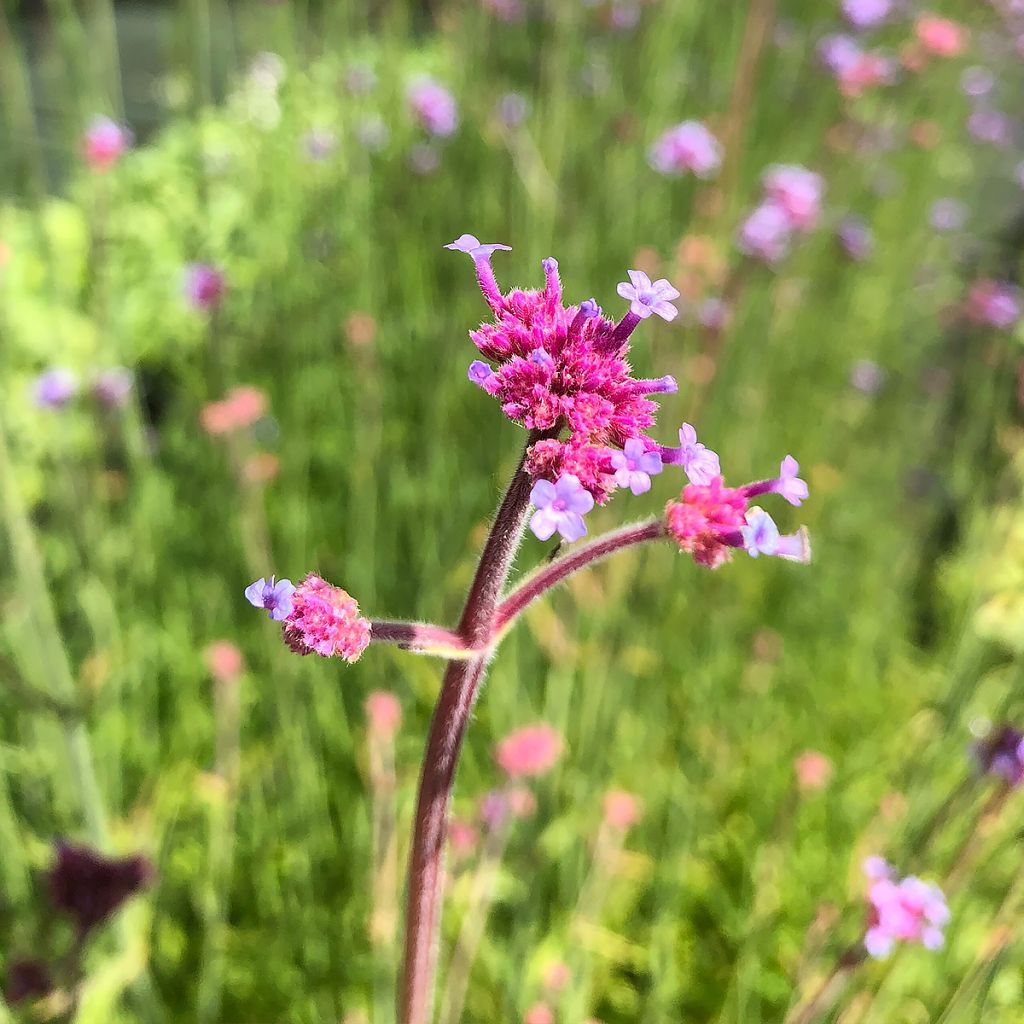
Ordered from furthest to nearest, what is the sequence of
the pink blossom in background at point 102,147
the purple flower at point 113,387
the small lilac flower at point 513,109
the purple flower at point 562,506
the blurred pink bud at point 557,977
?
the small lilac flower at point 513,109
the purple flower at point 113,387
the pink blossom in background at point 102,147
the blurred pink bud at point 557,977
the purple flower at point 562,506

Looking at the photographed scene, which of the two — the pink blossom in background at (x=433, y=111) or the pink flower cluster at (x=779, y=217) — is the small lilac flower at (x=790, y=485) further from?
the pink blossom in background at (x=433, y=111)

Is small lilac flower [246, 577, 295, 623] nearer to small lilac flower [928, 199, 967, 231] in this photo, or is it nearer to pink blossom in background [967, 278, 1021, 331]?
pink blossom in background [967, 278, 1021, 331]

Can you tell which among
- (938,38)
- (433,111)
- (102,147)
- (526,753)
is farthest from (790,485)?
(433,111)

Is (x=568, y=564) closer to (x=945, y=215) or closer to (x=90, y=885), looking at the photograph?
(x=90, y=885)

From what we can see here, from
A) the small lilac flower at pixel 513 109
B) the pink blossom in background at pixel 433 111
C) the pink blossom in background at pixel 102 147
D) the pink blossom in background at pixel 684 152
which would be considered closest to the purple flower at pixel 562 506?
the pink blossom in background at pixel 102 147

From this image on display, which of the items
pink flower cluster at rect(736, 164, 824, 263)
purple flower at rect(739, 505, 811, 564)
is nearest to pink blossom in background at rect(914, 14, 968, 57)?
pink flower cluster at rect(736, 164, 824, 263)

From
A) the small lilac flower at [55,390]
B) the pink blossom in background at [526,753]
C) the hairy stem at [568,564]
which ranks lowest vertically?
the hairy stem at [568,564]
